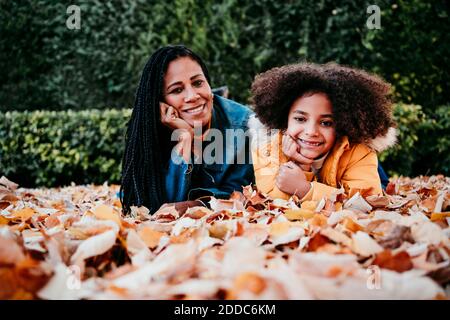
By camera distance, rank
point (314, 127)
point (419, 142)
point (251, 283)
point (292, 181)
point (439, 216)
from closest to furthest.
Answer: point (251, 283) → point (439, 216) → point (292, 181) → point (314, 127) → point (419, 142)

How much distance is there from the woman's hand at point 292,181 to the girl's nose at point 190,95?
2.13ft

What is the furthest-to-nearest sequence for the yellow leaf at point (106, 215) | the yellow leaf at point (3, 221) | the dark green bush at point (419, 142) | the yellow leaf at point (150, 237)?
→ the dark green bush at point (419, 142), the yellow leaf at point (3, 221), the yellow leaf at point (106, 215), the yellow leaf at point (150, 237)

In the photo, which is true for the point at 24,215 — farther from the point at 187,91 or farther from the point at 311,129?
the point at 311,129

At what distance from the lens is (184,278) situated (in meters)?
Result: 1.11

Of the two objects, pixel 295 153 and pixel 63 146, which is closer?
pixel 295 153

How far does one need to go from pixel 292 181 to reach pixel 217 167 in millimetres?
603

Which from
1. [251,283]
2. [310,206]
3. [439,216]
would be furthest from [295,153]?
[251,283]

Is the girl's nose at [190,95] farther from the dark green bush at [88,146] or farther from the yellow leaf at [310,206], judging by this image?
the dark green bush at [88,146]

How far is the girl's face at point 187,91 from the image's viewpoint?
275 centimetres

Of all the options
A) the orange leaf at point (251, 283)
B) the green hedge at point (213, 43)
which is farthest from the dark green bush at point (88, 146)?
the orange leaf at point (251, 283)

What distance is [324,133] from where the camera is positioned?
2.58 m

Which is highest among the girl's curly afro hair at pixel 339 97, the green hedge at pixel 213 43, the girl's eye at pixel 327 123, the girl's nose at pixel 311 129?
the green hedge at pixel 213 43

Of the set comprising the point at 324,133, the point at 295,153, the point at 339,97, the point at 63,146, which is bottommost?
the point at 63,146

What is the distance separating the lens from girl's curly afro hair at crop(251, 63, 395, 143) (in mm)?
2605
